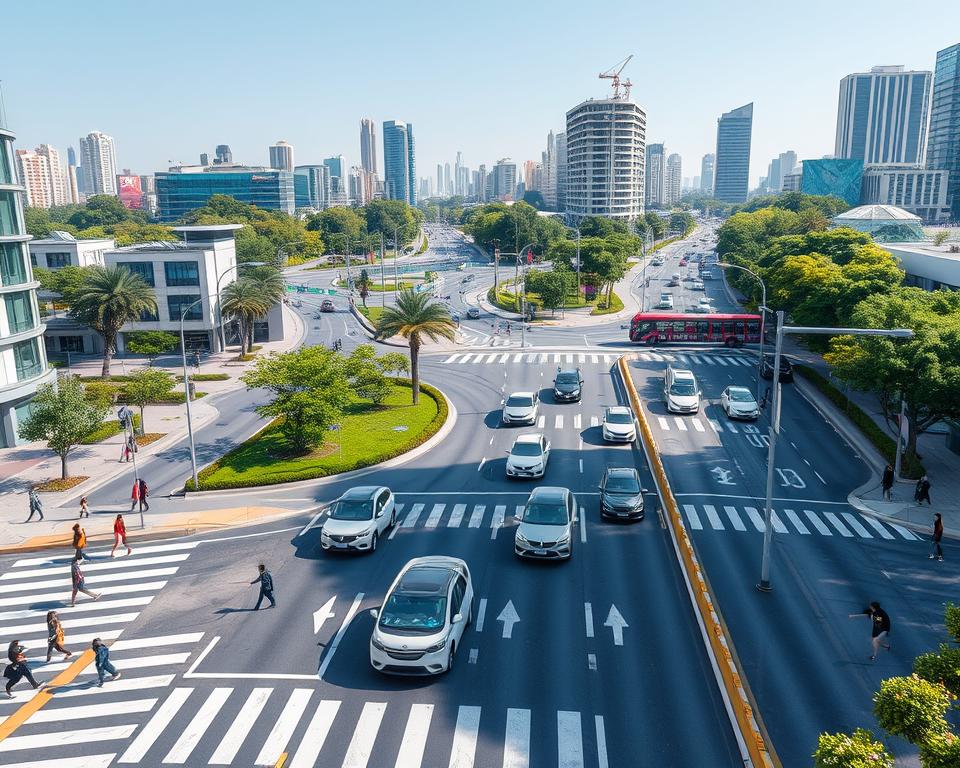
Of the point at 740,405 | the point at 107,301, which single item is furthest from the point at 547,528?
the point at 107,301

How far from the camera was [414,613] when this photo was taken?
765 inches

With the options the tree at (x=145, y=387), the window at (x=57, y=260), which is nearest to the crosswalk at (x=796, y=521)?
the tree at (x=145, y=387)

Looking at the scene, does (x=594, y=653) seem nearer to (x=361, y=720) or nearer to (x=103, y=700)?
(x=361, y=720)

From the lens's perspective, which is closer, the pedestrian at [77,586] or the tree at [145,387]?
the pedestrian at [77,586]

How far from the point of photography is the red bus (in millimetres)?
68688

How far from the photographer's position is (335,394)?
38.8m

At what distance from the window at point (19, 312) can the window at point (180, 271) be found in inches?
866

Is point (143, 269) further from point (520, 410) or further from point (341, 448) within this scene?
point (520, 410)

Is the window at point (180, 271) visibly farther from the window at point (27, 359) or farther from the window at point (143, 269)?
the window at point (27, 359)

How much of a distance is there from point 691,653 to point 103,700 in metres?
15.5

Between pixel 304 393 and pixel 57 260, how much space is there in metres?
61.6

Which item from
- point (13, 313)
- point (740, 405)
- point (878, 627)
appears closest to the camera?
point (878, 627)

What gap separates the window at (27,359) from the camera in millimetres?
44562

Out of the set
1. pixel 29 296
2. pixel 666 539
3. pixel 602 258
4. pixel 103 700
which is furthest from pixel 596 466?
pixel 602 258
